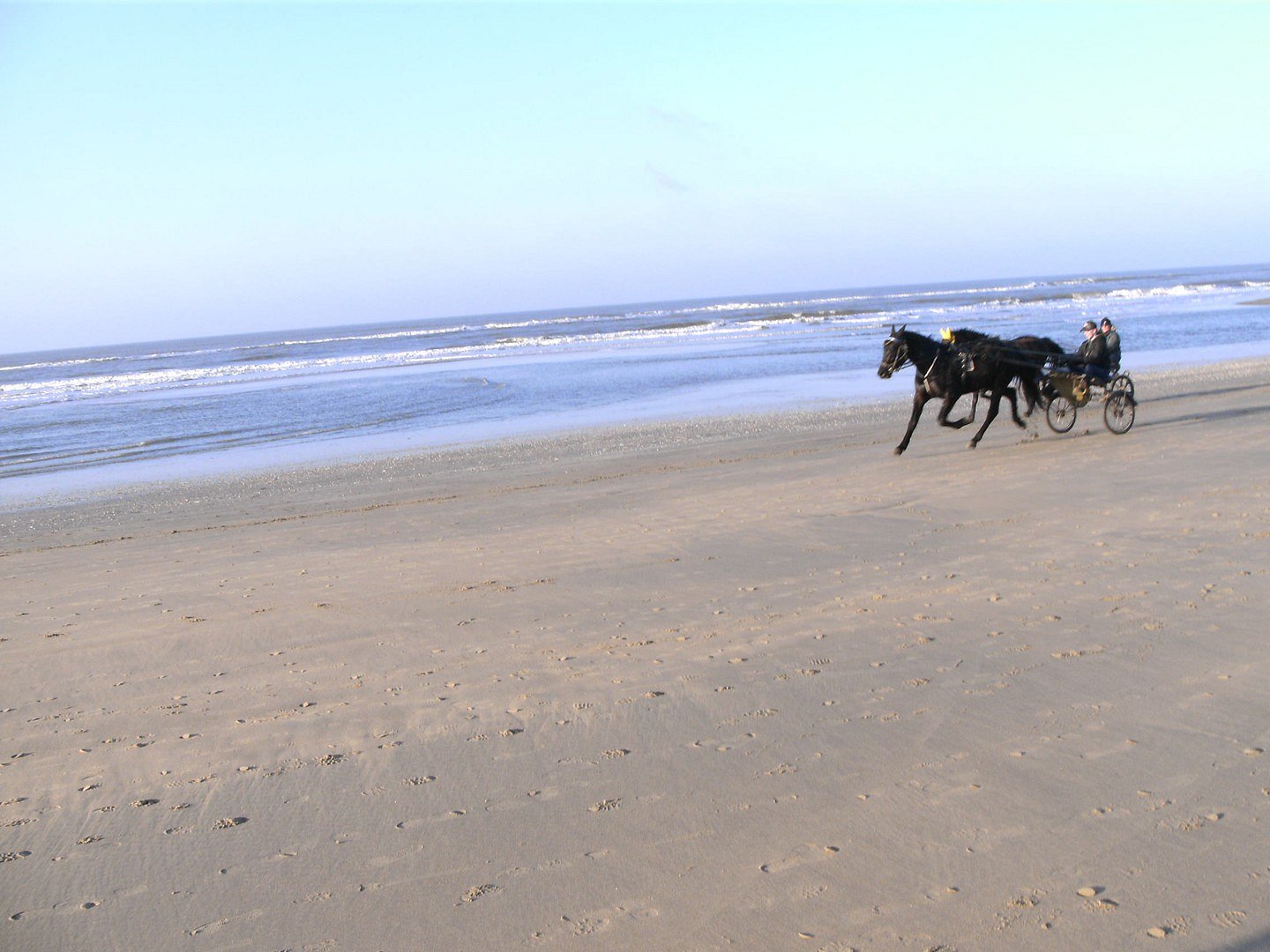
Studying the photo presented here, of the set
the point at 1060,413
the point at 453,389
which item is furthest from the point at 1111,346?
the point at 453,389

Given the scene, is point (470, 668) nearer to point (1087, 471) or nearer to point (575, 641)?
point (575, 641)

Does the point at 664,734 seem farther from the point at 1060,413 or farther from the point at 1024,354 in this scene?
the point at 1060,413

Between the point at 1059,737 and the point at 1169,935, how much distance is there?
1.34 meters

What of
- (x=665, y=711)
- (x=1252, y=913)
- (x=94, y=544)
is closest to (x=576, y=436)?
(x=94, y=544)

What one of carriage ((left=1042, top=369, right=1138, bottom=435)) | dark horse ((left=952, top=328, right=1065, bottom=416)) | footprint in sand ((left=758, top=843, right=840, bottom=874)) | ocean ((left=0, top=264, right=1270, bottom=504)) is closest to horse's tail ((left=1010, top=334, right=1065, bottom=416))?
dark horse ((left=952, top=328, right=1065, bottom=416))

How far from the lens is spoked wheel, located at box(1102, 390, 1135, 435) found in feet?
42.4

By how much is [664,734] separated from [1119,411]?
1060 centimetres

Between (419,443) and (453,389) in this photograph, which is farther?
(453,389)

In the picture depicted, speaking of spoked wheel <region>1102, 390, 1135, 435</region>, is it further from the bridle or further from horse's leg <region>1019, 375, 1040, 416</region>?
the bridle

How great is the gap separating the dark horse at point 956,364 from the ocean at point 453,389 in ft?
8.04

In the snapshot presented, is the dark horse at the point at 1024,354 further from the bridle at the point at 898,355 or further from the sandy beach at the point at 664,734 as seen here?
the sandy beach at the point at 664,734

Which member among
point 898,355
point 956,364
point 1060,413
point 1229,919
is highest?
point 898,355

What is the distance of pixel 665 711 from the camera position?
15.6 feet

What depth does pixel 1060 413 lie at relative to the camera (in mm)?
13516
